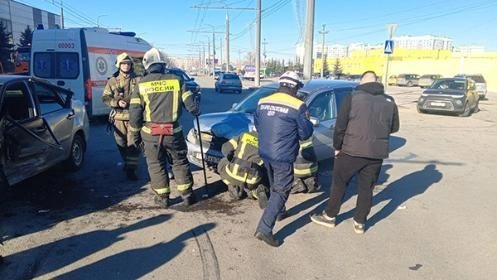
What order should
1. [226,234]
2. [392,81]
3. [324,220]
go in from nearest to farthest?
[226,234], [324,220], [392,81]

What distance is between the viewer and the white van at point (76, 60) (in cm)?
1172

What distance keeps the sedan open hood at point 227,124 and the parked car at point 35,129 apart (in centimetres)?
202

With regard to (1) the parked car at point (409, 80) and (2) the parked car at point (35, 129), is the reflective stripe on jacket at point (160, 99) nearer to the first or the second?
(2) the parked car at point (35, 129)

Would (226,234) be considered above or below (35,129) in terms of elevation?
below

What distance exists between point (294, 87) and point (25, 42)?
155ft

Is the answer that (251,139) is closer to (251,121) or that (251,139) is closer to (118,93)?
(251,121)

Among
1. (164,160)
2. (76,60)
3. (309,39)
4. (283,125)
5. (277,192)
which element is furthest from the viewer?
(309,39)

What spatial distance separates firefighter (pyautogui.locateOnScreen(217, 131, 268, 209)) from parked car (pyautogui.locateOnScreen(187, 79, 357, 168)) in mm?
664

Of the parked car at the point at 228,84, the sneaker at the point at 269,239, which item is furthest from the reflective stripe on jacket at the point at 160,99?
the parked car at the point at 228,84

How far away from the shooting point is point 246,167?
17.5 feet

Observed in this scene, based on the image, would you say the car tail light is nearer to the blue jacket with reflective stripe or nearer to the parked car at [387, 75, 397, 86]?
the blue jacket with reflective stripe

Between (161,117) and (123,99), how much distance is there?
1533 millimetres

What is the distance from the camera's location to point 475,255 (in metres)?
4.18

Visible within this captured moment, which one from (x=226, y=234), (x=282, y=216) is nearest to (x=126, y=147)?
(x=226, y=234)
